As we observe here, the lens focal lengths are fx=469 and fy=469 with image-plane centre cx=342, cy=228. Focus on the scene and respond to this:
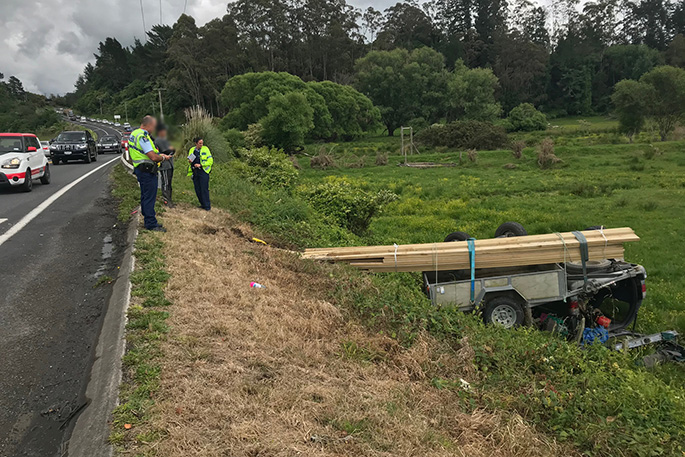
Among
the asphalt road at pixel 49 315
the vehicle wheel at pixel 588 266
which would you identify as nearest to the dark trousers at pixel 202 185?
the asphalt road at pixel 49 315

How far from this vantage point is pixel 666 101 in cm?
3959

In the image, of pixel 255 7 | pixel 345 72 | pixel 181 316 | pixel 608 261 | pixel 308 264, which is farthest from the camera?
pixel 345 72

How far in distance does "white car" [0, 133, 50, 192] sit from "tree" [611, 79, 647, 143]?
137ft

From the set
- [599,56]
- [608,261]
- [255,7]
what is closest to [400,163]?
[608,261]

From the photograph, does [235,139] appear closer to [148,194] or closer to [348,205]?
[348,205]

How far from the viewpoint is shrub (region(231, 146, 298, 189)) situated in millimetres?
15461

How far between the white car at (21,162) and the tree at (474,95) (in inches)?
2112

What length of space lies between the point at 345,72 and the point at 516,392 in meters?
78.4

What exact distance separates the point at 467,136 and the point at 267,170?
2807cm

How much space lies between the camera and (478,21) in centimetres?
9162

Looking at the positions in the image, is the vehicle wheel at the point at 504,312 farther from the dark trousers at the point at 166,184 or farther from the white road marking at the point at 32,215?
the white road marking at the point at 32,215

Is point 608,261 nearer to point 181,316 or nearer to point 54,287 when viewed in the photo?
point 181,316

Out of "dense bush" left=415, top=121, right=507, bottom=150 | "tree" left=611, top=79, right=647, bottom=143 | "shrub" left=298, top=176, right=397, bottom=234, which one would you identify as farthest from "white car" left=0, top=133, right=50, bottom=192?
"tree" left=611, top=79, right=647, bottom=143

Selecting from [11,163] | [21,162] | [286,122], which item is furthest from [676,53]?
[11,163]
